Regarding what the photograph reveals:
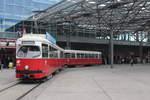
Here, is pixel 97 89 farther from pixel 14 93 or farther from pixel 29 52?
pixel 29 52

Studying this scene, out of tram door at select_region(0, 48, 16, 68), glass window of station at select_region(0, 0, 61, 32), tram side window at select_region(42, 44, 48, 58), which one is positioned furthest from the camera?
glass window of station at select_region(0, 0, 61, 32)

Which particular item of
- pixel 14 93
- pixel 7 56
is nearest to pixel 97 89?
pixel 14 93

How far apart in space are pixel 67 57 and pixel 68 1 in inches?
329

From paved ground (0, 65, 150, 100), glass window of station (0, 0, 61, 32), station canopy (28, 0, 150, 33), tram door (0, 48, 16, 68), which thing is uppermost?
glass window of station (0, 0, 61, 32)

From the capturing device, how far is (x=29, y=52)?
668 inches

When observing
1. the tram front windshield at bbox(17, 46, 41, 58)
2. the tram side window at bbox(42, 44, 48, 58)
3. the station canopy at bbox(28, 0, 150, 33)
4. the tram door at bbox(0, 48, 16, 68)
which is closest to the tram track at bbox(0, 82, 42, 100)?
the tram front windshield at bbox(17, 46, 41, 58)

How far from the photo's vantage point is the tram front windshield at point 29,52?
1687cm

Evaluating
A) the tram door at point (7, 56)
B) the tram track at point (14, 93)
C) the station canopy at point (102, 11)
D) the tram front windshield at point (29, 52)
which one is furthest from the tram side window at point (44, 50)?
the tram door at point (7, 56)

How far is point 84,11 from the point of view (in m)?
42.9

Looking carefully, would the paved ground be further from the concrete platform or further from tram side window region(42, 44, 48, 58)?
tram side window region(42, 44, 48, 58)

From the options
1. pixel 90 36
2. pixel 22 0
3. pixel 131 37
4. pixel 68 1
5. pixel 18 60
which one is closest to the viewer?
pixel 18 60

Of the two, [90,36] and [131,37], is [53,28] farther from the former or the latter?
[131,37]

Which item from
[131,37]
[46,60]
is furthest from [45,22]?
[46,60]

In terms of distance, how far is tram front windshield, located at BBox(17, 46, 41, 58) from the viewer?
1687 centimetres
